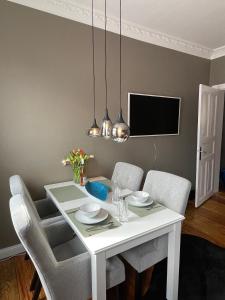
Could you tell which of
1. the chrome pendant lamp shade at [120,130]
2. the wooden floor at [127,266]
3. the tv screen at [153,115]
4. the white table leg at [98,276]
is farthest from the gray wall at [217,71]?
the white table leg at [98,276]

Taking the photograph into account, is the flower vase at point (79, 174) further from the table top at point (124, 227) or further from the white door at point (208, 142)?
the white door at point (208, 142)

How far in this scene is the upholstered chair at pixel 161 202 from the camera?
56.8 inches

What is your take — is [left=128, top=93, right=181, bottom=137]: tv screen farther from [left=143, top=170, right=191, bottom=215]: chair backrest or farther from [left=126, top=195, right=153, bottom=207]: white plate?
[left=126, top=195, right=153, bottom=207]: white plate

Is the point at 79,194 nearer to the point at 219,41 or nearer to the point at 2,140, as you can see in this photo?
the point at 2,140

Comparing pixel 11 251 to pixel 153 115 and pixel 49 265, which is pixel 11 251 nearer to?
pixel 49 265

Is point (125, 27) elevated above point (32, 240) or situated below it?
above

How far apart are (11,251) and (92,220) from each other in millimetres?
1376

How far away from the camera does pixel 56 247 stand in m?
1.57

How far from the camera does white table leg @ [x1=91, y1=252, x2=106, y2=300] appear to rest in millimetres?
1107

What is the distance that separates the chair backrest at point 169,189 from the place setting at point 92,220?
56 centimetres

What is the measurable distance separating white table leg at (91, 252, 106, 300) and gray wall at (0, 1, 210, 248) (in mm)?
1341

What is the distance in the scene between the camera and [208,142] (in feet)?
10.8

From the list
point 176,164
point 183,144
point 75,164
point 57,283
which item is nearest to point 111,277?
point 57,283

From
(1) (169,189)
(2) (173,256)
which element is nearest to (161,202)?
(1) (169,189)
